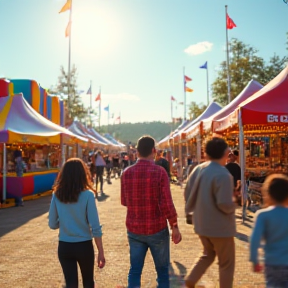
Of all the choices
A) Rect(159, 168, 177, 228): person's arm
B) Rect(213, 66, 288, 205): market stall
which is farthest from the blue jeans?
Rect(213, 66, 288, 205): market stall

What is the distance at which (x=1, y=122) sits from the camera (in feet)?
49.2

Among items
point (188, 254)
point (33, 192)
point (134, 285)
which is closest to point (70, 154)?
point (33, 192)

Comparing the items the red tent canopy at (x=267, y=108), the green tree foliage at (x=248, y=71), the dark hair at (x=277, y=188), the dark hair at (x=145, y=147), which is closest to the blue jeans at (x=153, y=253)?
the dark hair at (x=145, y=147)

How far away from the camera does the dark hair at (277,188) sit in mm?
3438

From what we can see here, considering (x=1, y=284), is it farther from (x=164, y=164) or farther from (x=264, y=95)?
(x=264, y=95)

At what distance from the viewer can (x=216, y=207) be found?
4.11 m

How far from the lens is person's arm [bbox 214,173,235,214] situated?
13.2ft

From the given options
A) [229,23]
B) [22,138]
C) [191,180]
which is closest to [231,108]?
[22,138]

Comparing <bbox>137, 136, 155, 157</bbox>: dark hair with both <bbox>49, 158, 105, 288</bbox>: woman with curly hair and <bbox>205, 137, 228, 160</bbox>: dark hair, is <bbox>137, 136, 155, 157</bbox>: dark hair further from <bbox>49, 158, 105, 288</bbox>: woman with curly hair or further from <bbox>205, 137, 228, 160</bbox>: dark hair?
<bbox>49, 158, 105, 288</bbox>: woman with curly hair

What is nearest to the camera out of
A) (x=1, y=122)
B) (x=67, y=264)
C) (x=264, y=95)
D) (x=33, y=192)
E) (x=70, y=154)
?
(x=67, y=264)

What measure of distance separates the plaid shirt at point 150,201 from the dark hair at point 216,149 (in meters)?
0.49

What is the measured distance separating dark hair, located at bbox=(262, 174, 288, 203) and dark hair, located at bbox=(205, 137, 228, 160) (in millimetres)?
784

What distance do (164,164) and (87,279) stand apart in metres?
7.44

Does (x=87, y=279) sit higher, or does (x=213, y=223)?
(x=213, y=223)
